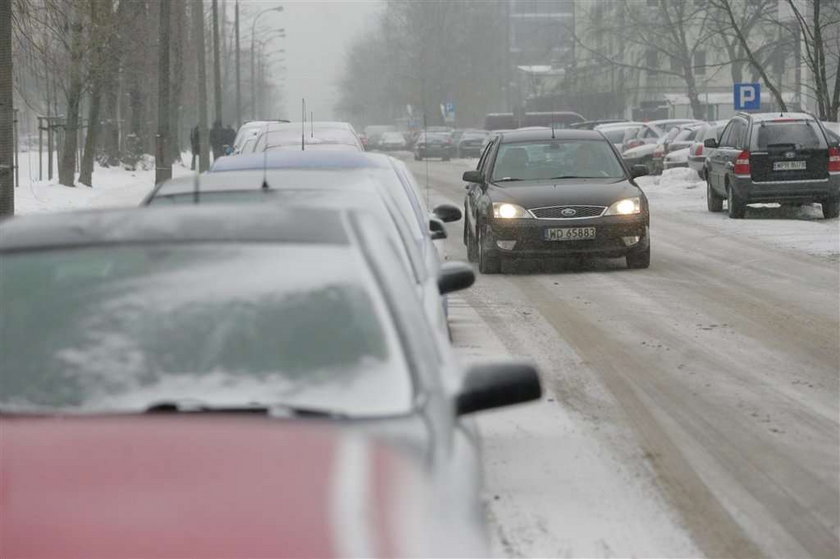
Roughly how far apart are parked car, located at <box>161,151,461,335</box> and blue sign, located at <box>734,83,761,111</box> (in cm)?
2516

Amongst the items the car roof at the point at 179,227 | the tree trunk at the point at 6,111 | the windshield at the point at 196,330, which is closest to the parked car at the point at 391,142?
the tree trunk at the point at 6,111

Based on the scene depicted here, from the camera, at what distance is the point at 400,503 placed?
11.7 feet

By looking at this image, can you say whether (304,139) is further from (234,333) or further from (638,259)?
(234,333)

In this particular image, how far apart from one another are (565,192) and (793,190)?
9022 mm

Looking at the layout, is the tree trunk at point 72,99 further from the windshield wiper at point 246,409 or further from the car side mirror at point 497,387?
the windshield wiper at point 246,409

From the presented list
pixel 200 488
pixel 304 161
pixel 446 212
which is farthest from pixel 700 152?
pixel 200 488

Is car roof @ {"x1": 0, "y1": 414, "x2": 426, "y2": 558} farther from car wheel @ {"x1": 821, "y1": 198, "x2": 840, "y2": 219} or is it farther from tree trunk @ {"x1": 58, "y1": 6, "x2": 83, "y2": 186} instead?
tree trunk @ {"x1": 58, "y1": 6, "x2": 83, "y2": 186}

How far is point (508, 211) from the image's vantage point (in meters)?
17.1

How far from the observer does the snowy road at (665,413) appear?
20.6ft

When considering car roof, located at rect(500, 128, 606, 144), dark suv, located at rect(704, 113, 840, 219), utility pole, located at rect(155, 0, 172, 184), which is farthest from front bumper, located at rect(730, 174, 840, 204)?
utility pole, located at rect(155, 0, 172, 184)

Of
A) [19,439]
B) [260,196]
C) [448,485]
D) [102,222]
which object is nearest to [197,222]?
[102,222]

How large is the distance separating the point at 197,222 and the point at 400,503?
1.71 metres

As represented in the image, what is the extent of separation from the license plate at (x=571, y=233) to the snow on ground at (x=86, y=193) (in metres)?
8.80

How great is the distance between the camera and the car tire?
683 inches
